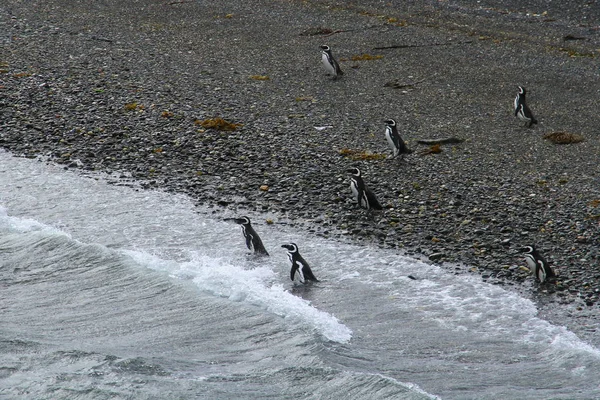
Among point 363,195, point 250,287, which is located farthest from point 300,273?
point 363,195

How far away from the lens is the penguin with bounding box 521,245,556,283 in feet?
28.7

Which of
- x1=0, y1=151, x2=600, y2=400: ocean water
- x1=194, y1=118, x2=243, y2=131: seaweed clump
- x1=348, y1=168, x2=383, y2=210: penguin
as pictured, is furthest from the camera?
x1=194, y1=118, x2=243, y2=131: seaweed clump

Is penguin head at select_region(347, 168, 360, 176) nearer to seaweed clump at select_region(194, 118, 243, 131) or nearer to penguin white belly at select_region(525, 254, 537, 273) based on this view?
penguin white belly at select_region(525, 254, 537, 273)

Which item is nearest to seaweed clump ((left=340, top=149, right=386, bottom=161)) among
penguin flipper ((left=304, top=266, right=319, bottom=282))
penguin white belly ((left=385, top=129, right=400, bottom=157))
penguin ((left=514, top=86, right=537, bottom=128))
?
penguin white belly ((left=385, top=129, right=400, bottom=157))

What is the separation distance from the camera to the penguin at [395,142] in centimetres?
1220

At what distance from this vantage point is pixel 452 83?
15.5 m

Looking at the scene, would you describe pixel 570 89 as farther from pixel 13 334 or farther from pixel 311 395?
pixel 13 334

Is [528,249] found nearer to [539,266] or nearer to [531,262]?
[531,262]

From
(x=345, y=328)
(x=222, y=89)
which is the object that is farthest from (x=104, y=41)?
(x=345, y=328)

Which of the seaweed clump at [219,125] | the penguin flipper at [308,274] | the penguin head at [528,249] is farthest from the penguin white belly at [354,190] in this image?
the seaweed clump at [219,125]

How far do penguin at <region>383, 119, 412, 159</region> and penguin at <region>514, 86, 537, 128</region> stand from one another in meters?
2.25

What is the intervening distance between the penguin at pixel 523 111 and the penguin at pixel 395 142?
2245mm

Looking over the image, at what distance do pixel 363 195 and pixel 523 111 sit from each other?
4142 millimetres

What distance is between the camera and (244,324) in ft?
28.1
